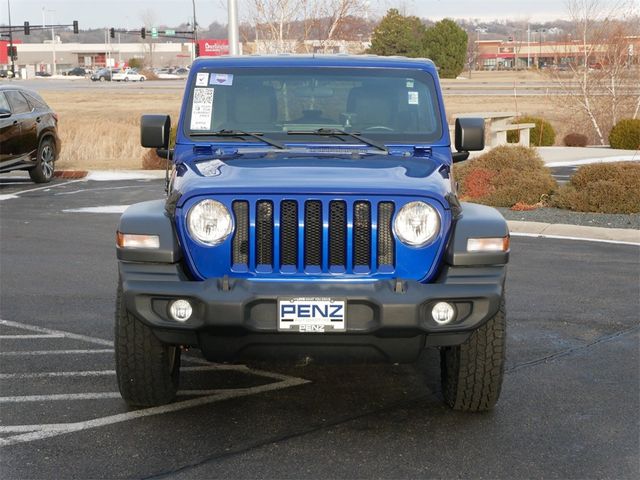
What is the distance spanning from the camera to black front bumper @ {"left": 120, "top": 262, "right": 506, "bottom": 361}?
5.36 m

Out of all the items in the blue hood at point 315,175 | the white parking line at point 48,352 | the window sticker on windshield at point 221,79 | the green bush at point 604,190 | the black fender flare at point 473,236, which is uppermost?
the window sticker on windshield at point 221,79

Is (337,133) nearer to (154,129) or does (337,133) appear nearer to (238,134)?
(238,134)

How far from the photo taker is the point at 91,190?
19.0m

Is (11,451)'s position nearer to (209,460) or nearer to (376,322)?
(209,460)

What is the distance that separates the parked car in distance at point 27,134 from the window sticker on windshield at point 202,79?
464 inches

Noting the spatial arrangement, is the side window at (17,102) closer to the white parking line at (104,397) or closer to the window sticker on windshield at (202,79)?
the white parking line at (104,397)

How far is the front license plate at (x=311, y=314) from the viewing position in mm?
5363

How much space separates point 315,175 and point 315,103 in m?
1.34

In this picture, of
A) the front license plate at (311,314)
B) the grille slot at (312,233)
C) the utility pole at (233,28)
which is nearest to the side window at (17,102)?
the utility pole at (233,28)

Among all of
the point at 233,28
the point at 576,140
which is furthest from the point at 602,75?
the point at 233,28

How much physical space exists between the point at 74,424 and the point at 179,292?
1000mm

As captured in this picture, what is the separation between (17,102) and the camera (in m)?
19.2

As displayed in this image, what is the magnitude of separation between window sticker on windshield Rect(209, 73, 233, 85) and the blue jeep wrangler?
110cm

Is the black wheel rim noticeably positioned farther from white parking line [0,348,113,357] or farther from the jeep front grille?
the jeep front grille
